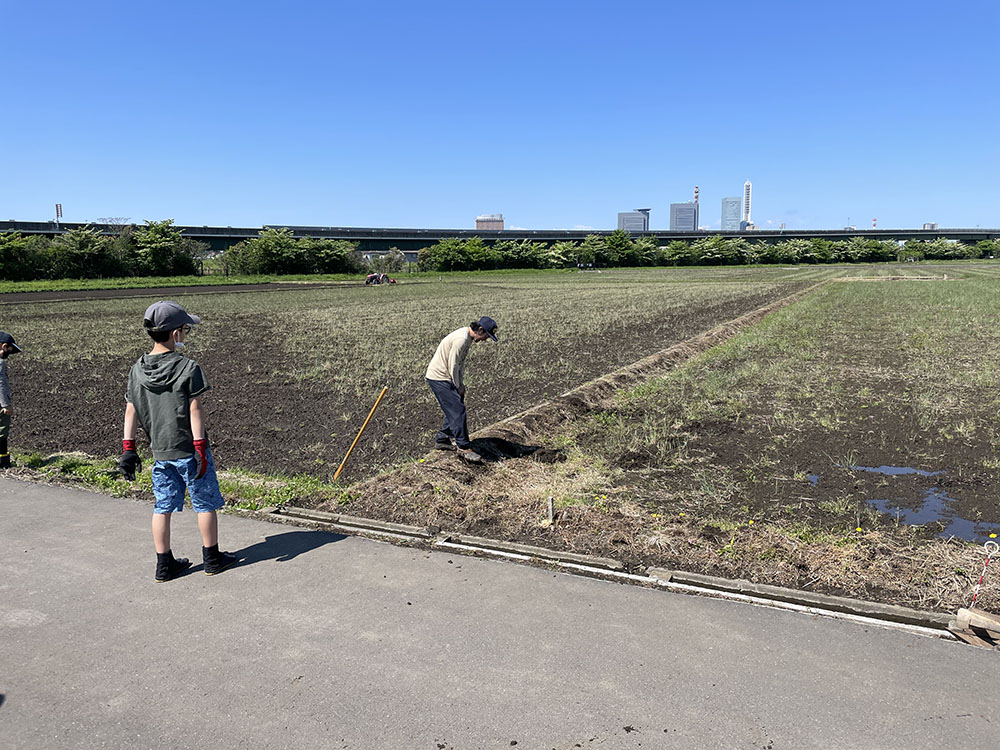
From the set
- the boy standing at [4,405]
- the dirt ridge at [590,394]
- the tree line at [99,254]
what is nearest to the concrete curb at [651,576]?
the dirt ridge at [590,394]

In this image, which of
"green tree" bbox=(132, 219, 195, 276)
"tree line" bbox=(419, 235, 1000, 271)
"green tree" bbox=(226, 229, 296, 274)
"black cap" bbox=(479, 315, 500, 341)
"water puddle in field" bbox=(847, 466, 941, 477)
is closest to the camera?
"water puddle in field" bbox=(847, 466, 941, 477)

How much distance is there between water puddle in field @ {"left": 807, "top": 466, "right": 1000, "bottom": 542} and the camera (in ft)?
19.0

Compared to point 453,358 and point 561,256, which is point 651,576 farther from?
point 561,256

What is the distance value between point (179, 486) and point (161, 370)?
88 centimetres

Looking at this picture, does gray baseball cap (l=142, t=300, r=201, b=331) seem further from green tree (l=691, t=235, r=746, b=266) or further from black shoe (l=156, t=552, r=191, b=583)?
green tree (l=691, t=235, r=746, b=266)

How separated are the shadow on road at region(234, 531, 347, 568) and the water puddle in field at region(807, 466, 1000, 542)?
16.0 feet

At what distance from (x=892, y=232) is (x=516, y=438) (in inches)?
7579

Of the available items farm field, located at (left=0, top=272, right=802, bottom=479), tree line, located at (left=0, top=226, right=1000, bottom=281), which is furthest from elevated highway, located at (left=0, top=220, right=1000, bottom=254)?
farm field, located at (left=0, top=272, right=802, bottom=479)

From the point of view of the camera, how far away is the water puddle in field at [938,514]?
19.0ft

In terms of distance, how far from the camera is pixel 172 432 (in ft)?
15.6

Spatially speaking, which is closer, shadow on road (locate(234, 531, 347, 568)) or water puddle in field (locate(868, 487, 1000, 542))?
shadow on road (locate(234, 531, 347, 568))

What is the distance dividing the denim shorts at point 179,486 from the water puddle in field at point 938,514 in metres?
5.70

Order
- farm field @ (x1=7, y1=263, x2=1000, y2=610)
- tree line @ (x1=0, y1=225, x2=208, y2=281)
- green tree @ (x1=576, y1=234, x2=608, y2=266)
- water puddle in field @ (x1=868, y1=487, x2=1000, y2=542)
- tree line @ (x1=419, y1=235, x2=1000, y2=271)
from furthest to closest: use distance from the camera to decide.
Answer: green tree @ (x1=576, y1=234, x2=608, y2=266)
tree line @ (x1=419, y1=235, x2=1000, y2=271)
tree line @ (x1=0, y1=225, x2=208, y2=281)
water puddle in field @ (x1=868, y1=487, x2=1000, y2=542)
farm field @ (x1=7, y1=263, x2=1000, y2=610)

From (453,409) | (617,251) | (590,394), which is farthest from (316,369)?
(617,251)
